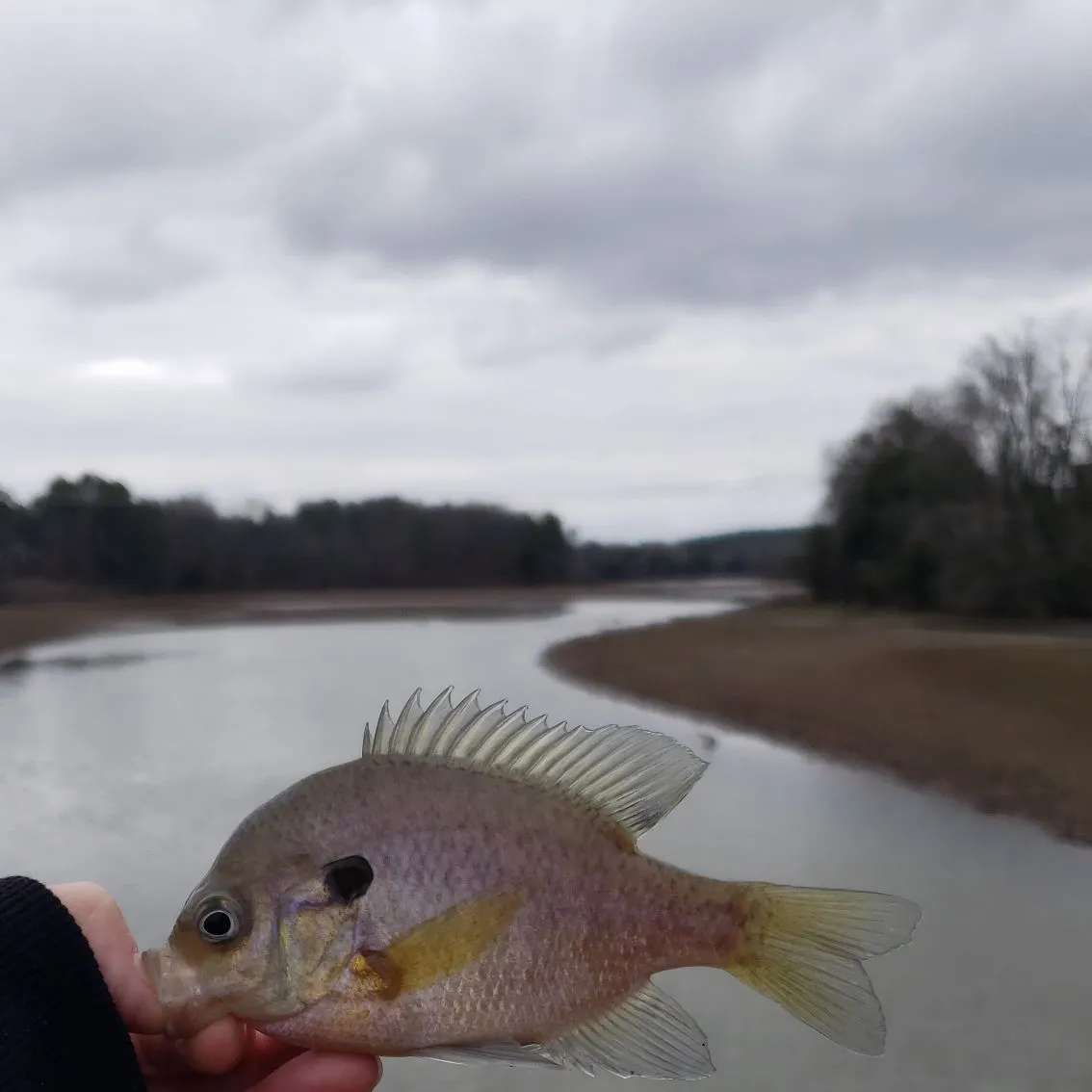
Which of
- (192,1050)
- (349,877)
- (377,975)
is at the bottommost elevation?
(192,1050)

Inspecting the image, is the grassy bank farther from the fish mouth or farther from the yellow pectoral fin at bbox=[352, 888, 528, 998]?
the fish mouth

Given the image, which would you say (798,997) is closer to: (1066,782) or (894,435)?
(1066,782)

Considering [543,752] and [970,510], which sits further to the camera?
[970,510]

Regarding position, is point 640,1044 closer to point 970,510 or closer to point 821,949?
point 821,949

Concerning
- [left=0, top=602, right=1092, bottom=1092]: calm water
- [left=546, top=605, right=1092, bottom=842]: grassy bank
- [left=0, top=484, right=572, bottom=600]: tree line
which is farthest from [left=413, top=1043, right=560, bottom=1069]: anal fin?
[left=0, top=484, right=572, bottom=600]: tree line

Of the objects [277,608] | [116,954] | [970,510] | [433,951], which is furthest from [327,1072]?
[277,608]

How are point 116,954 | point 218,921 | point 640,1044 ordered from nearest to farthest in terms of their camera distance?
1. point 218,921
2. point 640,1044
3. point 116,954

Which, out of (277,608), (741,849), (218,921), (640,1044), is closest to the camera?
(218,921)

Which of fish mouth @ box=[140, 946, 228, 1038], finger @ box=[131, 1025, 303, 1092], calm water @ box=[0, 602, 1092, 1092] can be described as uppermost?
fish mouth @ box=[140, 946, 228, 1038]

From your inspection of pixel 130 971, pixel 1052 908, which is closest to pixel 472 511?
pixel 1052 908
